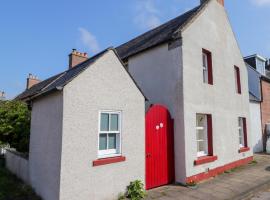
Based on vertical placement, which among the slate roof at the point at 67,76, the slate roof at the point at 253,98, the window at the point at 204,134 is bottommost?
the window at the point at 204,134

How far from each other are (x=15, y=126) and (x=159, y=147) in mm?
7955

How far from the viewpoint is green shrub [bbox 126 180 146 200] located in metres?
6.95

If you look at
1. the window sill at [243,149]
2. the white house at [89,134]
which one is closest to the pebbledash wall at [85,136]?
the white house at [89,134]

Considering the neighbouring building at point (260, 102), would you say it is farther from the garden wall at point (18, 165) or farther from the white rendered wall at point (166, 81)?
the garden wall at point (18, 165)

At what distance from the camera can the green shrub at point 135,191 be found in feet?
22.8

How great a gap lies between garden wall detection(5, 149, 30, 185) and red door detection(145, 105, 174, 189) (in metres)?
4.43

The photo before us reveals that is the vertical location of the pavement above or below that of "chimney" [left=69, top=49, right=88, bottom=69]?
below

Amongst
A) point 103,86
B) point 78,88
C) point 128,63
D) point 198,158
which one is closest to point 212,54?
point 128,63

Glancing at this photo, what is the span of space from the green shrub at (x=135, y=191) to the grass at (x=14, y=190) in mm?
2720

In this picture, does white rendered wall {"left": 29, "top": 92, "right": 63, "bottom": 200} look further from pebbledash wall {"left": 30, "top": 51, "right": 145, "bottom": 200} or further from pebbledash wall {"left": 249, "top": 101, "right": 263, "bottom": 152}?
pebbledash wall {"left": 249, "top": 101, "right": 263, "bottom": 152}

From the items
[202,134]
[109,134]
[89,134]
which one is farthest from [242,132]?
[89,134]

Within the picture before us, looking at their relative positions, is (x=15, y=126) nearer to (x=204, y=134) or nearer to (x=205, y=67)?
(x=204, y=134)

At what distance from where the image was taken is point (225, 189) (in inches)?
323

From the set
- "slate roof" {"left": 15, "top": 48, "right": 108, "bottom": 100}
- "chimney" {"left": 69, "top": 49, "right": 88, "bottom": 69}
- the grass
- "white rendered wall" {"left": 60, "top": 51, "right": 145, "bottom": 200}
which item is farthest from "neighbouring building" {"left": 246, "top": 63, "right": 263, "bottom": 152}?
the grass
